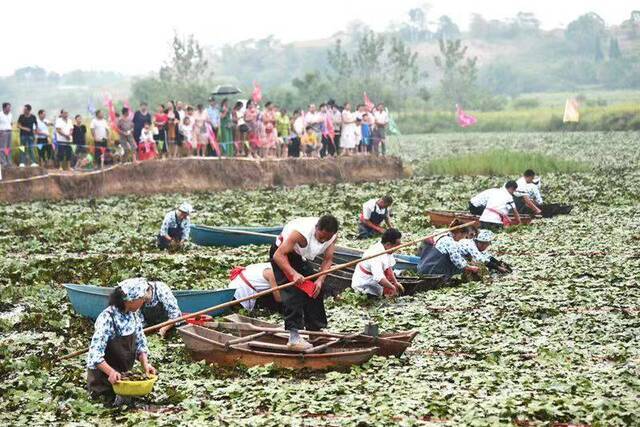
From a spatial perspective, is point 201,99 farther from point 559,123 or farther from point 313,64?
point 313,64

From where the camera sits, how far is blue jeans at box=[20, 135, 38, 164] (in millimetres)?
30078

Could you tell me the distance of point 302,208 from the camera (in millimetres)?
27547

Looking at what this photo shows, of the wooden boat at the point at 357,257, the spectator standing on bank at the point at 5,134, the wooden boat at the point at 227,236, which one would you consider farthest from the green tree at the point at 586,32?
the wooden boat at the point at 357,257

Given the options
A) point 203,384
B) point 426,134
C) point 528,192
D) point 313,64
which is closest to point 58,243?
point 528,192

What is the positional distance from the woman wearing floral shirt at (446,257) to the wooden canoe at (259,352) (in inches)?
180

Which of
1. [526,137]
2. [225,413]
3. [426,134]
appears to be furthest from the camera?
[426,134]

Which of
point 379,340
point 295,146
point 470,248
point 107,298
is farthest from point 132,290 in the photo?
point 295,146

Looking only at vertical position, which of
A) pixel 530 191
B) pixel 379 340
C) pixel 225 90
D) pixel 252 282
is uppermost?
pixel 225 90

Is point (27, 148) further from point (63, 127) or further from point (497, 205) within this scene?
point (497, 205)

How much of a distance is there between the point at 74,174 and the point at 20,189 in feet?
5.22

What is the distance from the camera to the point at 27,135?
98.1 feet

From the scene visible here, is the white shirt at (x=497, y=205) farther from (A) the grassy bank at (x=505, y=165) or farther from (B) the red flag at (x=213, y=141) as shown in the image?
(A) the grassy bank at (x=505, y=165)

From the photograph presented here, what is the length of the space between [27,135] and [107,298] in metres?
17.3

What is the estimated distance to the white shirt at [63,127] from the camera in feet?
98.7
